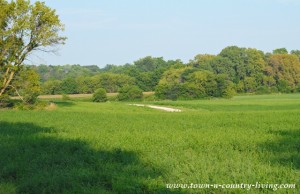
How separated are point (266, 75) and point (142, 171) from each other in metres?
134

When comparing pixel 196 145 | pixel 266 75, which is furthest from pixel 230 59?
pixel 196 145

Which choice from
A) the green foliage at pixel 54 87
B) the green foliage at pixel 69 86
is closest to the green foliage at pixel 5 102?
the green foliage at pixel 54 87

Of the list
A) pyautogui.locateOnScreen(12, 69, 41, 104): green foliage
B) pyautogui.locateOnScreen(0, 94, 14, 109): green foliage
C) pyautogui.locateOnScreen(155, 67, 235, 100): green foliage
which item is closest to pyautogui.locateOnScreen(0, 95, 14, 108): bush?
pyautogui.locateOnScreen(0, 94, 14, 109): green foliage

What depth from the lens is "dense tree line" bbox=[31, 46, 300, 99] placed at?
114 meters

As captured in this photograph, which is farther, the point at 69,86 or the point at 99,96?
the point at 69,86

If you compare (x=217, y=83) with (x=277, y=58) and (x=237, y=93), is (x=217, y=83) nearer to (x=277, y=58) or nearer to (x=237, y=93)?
(x=237, y=93)

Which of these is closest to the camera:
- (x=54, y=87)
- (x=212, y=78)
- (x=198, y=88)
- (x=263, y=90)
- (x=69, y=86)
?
(x=198, y=88)

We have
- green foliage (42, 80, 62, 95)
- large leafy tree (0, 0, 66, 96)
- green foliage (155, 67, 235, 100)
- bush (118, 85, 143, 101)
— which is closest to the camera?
large leafy tree (0, 0, 66, 96)

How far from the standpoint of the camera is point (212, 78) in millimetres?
113000

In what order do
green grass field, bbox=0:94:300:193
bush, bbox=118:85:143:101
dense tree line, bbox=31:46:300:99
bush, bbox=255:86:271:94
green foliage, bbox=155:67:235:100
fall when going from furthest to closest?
bush, bbox=255:86:271:94, dense tree line, bbox=31:46:300:99, green foliage, bbox=155:67:235:100, bush, bbox=118:85:143:101, green grass field, bbox=0:94:300:193

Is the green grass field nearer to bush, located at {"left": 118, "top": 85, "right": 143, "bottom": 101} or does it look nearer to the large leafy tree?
the large leafy tree

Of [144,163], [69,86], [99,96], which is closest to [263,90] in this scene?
[99,96]

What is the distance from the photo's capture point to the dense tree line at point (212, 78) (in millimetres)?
113500

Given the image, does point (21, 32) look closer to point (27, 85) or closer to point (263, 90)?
point (27, 85)
